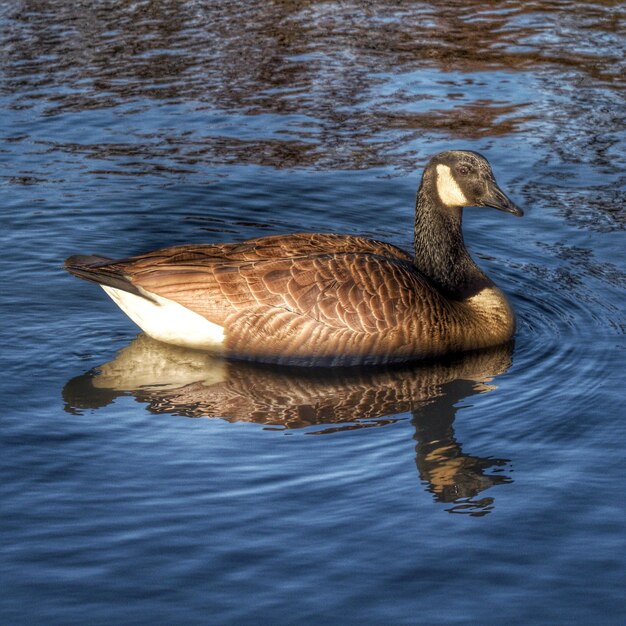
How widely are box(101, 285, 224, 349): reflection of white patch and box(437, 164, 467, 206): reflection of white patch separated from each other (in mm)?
2358

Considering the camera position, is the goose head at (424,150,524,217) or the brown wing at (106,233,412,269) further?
the goose head at (424,150,524,217)

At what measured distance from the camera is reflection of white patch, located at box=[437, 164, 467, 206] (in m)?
10.1

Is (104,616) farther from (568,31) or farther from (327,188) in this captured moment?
(568,31)

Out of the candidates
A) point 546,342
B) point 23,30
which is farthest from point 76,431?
point 23,30

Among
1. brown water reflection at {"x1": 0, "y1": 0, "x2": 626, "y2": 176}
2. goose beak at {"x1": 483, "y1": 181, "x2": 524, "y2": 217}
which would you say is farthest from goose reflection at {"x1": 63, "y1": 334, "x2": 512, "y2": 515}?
brown water reflection at {"x1": 0, "y1": 0, "x2": 626, "y2": 176}

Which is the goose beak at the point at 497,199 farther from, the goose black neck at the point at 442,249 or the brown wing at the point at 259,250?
the brown wing at the point at 259,250

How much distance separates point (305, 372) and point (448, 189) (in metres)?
2.15

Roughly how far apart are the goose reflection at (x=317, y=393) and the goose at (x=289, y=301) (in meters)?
0.16

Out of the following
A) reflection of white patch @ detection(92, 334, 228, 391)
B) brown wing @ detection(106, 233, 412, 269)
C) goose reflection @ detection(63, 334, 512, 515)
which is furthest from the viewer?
brown wing @ detection(106, 233, 412, 269)

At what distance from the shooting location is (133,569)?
21.0ft

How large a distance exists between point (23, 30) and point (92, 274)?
31.4 feet

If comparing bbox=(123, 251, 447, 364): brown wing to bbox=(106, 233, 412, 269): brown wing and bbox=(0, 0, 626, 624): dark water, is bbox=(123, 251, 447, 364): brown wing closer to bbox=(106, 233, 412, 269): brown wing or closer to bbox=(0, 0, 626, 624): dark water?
bbox=(106, 233, 412, 269): brown wing

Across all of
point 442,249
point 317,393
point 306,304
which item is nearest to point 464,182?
point 442,249

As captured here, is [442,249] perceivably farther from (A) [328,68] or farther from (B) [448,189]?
(A) [328,68]
